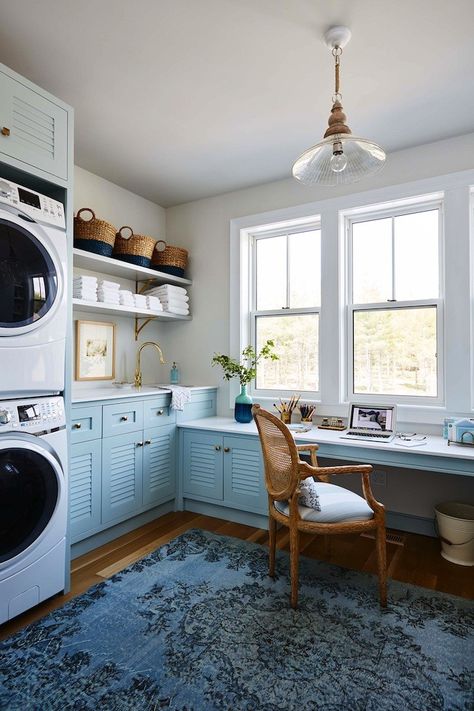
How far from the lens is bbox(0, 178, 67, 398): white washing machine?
187 cm

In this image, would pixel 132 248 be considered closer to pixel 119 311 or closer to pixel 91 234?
pixel 91 234

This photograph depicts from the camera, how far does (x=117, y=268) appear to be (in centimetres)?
337

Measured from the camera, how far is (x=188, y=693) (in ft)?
5.09

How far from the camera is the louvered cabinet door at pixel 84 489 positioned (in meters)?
2.60

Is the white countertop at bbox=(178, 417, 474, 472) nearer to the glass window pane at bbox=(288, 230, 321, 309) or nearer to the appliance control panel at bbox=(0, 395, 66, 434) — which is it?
the glass window pane at bbox=(288, 230, 321, 309)

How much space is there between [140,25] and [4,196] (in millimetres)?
1029

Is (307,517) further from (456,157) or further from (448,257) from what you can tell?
(456,157)

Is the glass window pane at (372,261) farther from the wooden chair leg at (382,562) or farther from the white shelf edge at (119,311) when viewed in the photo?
the wooden chair leg at (382,562)

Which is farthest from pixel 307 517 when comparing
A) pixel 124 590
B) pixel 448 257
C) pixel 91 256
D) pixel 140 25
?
pixel 140 25

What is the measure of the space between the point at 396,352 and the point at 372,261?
745mm

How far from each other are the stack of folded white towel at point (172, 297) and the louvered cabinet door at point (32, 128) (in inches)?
62.9

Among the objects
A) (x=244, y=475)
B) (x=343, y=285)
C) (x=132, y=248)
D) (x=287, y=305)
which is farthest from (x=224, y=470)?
(x=132, y=248)

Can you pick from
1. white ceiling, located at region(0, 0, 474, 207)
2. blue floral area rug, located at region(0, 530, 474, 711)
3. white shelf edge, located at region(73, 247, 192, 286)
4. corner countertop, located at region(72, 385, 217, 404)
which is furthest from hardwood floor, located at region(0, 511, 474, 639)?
white ceiling, located at region(0, 0, 474, 207)

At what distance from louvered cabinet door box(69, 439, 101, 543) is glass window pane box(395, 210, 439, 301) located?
2.49 m
